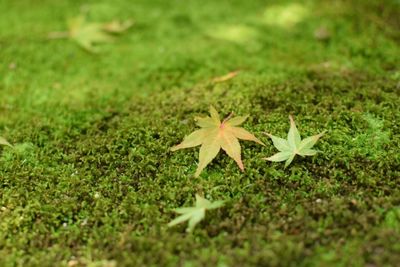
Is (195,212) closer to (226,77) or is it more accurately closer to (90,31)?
(226,77)

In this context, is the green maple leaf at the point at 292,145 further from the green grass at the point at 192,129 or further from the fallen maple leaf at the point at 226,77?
the fallen maple leaf at the point at 226,77

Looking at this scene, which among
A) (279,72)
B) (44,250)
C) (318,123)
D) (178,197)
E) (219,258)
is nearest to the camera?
(219,258)

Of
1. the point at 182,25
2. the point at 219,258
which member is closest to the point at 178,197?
the point at 219,258

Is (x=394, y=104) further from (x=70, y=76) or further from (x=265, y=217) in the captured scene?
(x=70, y=76)

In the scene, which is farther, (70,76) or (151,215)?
(70,76)

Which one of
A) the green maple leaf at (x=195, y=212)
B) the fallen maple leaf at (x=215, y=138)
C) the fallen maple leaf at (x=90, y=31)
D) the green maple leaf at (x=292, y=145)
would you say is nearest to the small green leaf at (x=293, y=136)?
the green maple leaf at (x=292, y=145)

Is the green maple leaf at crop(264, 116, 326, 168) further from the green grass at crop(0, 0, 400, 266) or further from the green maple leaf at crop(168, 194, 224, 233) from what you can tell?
the green maple leaf at crop(168, 194, 224, 233)
